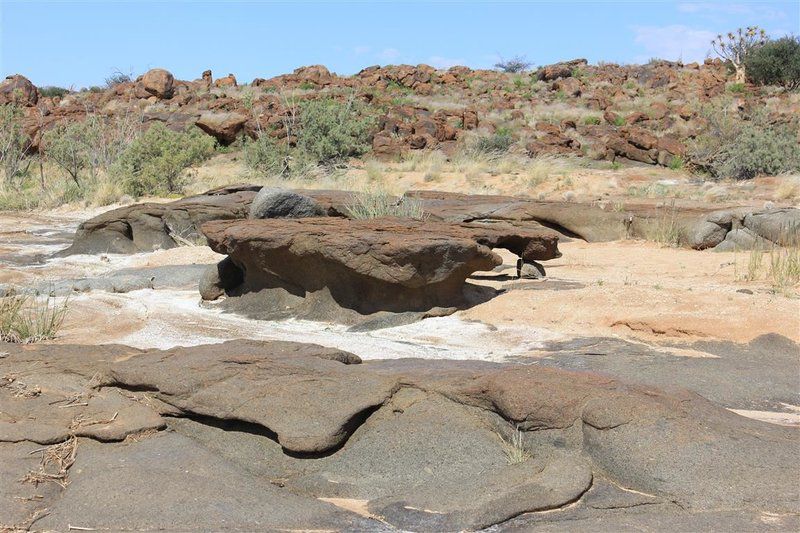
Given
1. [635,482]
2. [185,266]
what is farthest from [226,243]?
[635,482]

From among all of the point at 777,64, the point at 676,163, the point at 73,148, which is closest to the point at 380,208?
the point at 676,163

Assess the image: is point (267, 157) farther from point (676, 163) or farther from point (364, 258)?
point (364, 258)

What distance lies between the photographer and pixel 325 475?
4395mm

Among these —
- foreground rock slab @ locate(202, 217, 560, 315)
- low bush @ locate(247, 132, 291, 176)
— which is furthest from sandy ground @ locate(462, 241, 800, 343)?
low bush @ locate(247, 132, 291, 176)

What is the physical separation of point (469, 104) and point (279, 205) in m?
23.9

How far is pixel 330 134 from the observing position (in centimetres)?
2450

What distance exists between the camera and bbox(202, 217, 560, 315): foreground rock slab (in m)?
8.50

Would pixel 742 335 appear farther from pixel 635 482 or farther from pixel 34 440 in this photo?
pixel 34 440

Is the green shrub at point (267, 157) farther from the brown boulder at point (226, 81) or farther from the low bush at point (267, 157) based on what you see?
the brown boulder at point (226, 81)

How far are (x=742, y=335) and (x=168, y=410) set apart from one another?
4837 millimetres

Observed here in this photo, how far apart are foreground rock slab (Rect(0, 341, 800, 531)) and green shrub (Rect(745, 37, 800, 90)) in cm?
3429

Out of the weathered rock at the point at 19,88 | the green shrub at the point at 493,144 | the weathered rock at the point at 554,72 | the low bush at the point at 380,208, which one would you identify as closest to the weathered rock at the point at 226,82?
the weathered rock at the point at 19,88

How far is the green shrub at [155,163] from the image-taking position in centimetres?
2028

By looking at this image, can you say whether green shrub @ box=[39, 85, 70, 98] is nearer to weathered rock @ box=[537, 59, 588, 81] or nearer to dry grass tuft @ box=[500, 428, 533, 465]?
weathered rock @ box=[537, 59, 588, 81]
